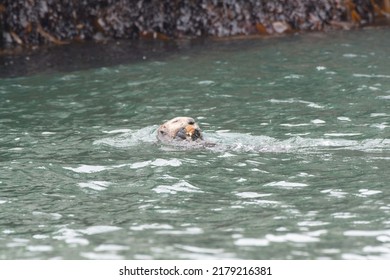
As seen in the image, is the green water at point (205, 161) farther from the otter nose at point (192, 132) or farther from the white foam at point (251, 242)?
the otter nose at point (192, 132)

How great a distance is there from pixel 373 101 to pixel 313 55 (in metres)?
5.37

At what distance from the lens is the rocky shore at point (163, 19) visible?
23.7m

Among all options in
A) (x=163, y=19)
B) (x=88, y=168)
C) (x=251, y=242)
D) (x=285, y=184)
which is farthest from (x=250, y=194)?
(x=163, y=19)

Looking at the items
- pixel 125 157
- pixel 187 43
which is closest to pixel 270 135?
pixel 125 157

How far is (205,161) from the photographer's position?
1165 cm

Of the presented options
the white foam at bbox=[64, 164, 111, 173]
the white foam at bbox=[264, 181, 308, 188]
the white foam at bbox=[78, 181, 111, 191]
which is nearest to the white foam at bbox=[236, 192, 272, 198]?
the white foam at bbox=[264, 181, 308, 188]

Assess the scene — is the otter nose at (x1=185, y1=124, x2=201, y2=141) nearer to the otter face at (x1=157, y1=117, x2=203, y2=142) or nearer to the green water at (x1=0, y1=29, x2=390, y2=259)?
the otter face at (x1=157, y1=117, x2=203, y2=142)

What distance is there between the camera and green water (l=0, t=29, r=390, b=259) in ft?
27.6

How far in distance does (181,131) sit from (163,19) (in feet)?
39.1

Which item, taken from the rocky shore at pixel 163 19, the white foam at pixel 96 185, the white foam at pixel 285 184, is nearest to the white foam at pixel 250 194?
the white foam at pixel 285 184

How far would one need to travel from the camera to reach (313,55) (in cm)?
2045

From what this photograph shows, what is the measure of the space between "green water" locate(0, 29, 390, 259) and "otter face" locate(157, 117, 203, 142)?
0.33m

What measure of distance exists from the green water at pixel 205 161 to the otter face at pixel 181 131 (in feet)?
1.07

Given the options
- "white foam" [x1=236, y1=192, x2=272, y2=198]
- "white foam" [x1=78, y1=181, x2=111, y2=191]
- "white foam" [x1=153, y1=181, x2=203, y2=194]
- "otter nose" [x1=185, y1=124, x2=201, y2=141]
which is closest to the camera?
"white foam" [x1=236, y1=192, x2=272, y2=198]
